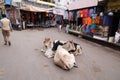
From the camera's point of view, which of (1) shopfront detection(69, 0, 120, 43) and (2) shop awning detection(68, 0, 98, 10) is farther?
(2) shop awning detection(68, 0, 98, 10)

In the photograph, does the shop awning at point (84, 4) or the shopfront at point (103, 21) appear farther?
the shop awning at point (84, 4)

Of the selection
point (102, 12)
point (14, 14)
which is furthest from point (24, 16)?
point (102, 12)

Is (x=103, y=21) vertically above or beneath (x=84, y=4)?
beneath

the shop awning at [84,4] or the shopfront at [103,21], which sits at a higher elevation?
the shop awning at [84,4]

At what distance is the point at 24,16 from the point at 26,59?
16.1m

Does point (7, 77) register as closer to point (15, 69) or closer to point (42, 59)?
point (15, 69)

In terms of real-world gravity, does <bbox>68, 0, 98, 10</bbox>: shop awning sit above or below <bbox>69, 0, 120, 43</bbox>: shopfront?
above

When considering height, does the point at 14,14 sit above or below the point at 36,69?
above

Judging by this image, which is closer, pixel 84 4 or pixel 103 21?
pixel 103 21

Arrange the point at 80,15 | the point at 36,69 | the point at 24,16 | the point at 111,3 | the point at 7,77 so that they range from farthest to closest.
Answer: the point at 24,16 → the point at 80,15 → the point at 111,3 → the point at 36,69 → the point at 7,77

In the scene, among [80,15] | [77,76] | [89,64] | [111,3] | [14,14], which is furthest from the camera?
[14,14]

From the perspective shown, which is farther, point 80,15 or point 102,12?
point 80,15

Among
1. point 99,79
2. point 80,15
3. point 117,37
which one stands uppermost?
point 80,15

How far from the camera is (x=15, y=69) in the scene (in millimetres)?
4648
